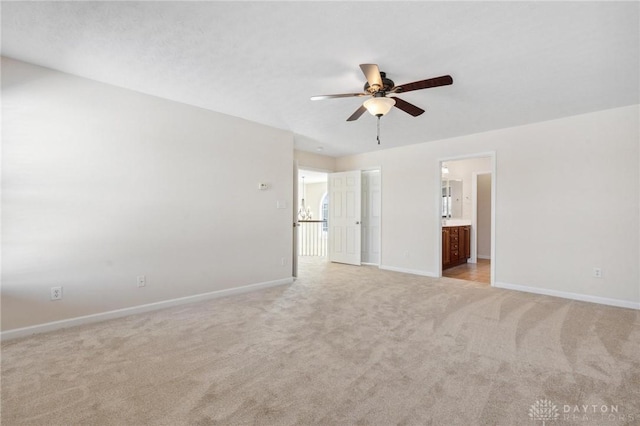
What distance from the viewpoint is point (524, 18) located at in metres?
2.02

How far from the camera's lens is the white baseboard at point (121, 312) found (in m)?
2.76

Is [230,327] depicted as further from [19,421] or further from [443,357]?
[443,357]

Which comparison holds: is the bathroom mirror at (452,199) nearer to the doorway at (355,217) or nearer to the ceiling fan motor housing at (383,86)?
the doorway at (355,217)

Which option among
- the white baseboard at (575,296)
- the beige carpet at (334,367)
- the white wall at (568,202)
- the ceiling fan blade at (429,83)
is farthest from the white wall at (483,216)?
the ceiling fan blade at (429,83)

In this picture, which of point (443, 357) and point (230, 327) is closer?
point (443, 357)

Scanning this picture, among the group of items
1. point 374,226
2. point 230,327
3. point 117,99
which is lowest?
point 230,327

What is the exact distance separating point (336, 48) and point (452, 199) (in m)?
6.42

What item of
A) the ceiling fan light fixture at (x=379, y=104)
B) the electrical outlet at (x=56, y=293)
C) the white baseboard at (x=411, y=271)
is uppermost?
the ceiling fan light fixture at (x=379, y=104)

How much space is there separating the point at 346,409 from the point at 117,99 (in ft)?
Result: 12.0

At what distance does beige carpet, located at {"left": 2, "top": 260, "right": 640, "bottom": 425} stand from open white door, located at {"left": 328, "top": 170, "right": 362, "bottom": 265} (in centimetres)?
301

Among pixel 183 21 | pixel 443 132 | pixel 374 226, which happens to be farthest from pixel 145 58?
pixel 374 226

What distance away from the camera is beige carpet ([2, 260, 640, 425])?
1.75m

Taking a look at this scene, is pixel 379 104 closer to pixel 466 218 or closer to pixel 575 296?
pixel 575 296

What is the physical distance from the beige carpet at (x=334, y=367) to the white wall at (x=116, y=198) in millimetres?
436
